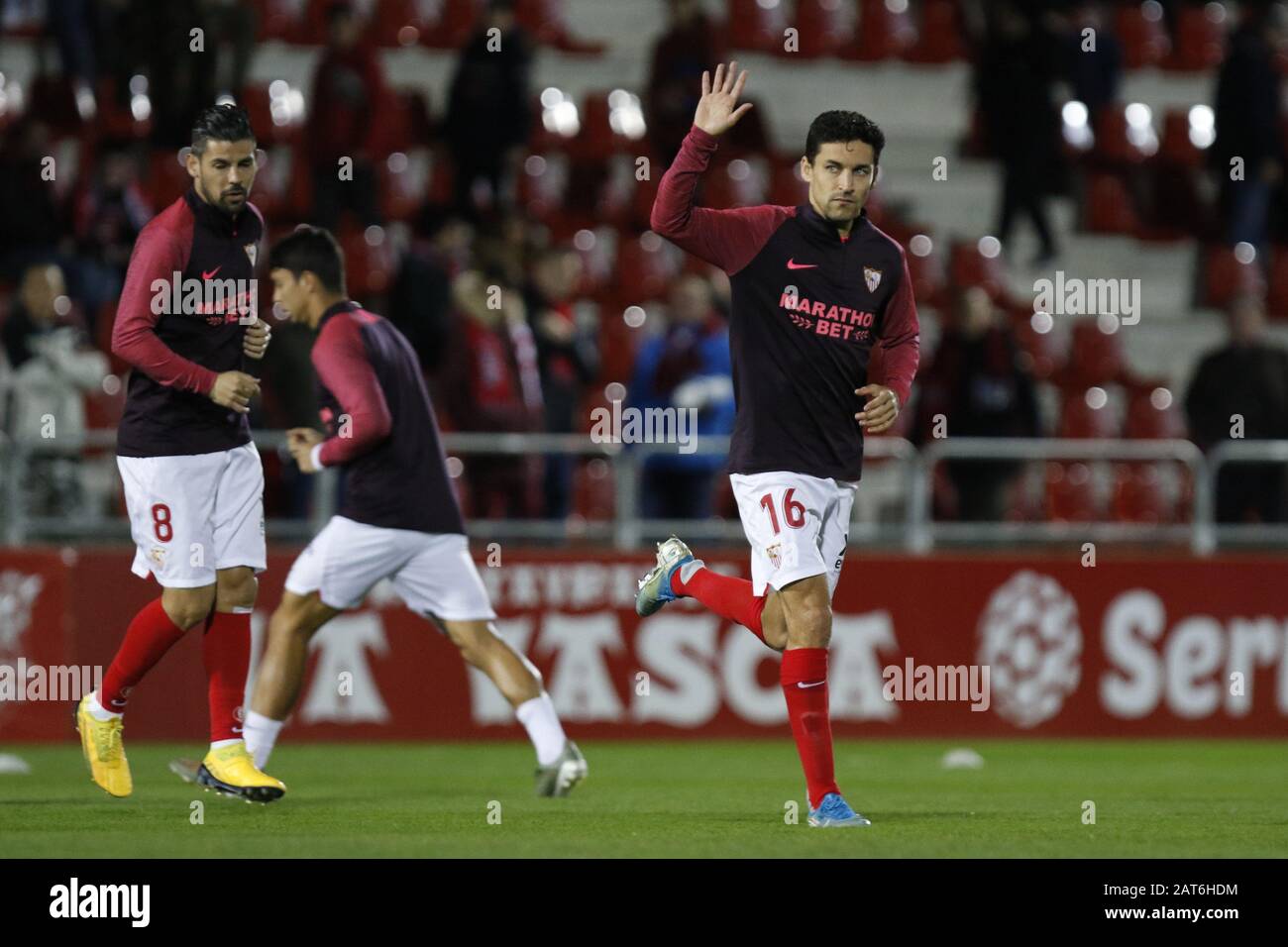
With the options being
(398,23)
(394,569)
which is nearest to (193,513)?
(394,569)

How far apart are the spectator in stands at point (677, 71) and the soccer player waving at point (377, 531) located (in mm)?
8554

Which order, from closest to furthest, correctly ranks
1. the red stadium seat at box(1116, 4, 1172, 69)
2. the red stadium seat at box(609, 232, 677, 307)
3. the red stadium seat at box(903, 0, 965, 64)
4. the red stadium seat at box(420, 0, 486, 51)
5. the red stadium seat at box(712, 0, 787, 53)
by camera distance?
the red stadium seat at box(609, 232, 677, 307) → the red stadium seat at box(420, 0, 486, 51) → the red stadium seat at box(712, 0, 787, 53) → the red stadium seat at box(903, 0, 965, 64) → the red stadium seat at box(1116, 4, 1172, 69)

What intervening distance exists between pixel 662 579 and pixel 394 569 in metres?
1.22

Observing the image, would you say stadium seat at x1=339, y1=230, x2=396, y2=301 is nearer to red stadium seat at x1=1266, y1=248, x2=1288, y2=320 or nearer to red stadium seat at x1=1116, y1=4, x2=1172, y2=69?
red stadium seat at x1=1266, y1=248, x2=1288, y2=320

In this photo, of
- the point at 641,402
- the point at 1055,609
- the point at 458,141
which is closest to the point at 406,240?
the point at 458,141

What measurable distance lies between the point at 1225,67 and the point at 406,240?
7421mm

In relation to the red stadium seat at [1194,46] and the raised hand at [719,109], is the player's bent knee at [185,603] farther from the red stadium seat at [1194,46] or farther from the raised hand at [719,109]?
the red stadium seat at [1194,46]

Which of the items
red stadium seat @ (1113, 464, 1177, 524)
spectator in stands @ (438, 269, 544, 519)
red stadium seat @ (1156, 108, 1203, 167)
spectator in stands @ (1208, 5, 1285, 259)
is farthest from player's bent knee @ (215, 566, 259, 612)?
red stadium seat @ (1156, 108, 1203, 167)

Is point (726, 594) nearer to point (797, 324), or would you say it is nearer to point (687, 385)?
point (797, 324)

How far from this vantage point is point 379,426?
9484mm

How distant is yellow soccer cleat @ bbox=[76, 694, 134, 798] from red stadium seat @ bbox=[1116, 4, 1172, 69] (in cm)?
1546

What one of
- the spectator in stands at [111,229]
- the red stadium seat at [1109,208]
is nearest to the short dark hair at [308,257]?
the spectator in stands at [111,229]

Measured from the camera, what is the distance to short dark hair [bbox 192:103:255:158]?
8.98m

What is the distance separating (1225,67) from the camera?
64.0ft
